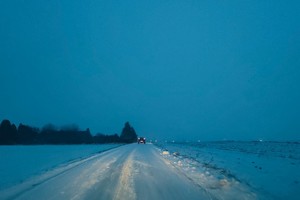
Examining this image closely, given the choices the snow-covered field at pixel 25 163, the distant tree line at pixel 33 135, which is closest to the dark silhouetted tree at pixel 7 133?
the distant tree line at pixel 33 135

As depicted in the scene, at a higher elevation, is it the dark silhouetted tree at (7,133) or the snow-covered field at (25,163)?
the dark silhouetted tree at (7,133)

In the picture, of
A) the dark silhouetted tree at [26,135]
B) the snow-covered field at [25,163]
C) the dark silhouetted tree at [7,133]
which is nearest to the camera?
the snow-covered field at [25,163]

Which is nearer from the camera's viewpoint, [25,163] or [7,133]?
[25,163]

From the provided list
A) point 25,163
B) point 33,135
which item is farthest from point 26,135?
point 25,163

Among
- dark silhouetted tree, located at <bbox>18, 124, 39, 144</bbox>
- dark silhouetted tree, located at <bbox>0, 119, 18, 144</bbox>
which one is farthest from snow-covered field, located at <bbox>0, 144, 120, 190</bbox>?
dark silhouetted tree, located at <bbox>18, 124, 39, 144</bbox>

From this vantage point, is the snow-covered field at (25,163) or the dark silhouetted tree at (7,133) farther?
the dark silhouetted tree at (7,133)

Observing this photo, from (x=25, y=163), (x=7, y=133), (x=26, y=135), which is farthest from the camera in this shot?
(x=26, y=135)

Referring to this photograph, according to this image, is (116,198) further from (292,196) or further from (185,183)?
(292,196)

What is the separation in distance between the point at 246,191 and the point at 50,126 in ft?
390

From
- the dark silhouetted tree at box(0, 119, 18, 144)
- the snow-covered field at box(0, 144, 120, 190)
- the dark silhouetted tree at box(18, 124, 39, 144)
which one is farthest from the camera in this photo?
the dark silhouetted tree at box(18, 124, 39, 144)

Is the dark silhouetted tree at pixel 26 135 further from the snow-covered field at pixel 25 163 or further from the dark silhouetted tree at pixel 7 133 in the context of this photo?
the snow-covered field at pixel 25 163

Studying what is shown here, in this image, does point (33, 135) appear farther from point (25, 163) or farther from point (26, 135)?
point (25, 163)

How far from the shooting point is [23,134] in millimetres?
101688

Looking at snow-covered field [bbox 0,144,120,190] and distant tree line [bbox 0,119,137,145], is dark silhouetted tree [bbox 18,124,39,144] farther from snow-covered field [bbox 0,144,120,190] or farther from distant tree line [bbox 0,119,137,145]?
snow-covered field [bbox 0,144,120,190]
